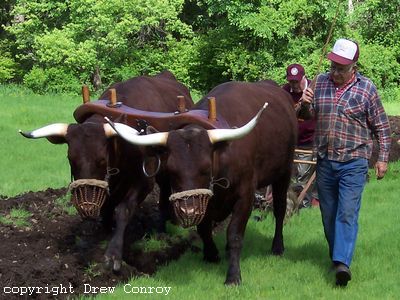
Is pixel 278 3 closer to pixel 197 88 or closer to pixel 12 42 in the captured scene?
pixel 197 88

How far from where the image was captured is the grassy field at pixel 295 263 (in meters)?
6.80

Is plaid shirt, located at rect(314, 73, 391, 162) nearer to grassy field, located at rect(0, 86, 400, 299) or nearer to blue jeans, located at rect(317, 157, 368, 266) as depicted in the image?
blue jeans, located at rect(317, 157, 368, 266)

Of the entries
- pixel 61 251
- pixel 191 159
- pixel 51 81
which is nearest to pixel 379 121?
pixel 191 159

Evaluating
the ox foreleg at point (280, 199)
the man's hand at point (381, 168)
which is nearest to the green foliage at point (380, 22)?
the ox foreleg at point (280, 199)

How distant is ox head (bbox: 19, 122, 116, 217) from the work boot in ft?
7.37

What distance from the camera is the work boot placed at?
6.80 metres

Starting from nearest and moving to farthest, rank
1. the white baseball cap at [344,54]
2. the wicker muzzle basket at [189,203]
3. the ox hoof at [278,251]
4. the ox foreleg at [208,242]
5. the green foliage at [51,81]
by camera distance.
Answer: the wicker muzzle basket at [189,203] < the white baseball cap at [344,54] < the ox foreleg at [208,242] < the ox hoof at [278,251] < the green foliage at [51,81]

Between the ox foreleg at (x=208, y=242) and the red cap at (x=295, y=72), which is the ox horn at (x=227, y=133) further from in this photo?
the red cap at (x=295, y=72)

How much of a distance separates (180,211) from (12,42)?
98.8 ft

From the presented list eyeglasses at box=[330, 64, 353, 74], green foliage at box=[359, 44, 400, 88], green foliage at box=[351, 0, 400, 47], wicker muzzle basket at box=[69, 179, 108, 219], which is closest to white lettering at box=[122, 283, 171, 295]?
wicker muzzle basket at box=[69, 179, 108, 219]

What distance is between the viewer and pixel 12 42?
34750mm

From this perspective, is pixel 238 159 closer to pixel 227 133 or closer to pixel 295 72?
pixel 227 133

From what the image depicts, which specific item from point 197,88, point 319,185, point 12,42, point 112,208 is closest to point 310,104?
point 319,185

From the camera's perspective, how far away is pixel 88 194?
6957 millimetres
